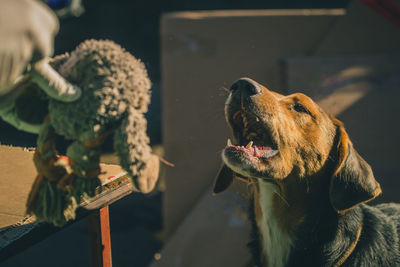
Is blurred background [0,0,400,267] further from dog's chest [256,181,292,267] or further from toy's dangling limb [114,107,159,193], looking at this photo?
toy's dangling limb [114,107,159,193]

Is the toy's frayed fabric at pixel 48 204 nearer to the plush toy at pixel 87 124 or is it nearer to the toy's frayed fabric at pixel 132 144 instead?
the plush toy at pixel 87 124

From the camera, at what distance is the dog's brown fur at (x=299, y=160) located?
1.93m

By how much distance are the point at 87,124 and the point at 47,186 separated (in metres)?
0.28

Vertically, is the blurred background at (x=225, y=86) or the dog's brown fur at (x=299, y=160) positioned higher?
the dog's brown fur at (x=299, y=160)

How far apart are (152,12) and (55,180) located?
280 inches

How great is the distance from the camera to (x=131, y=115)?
1.34 m

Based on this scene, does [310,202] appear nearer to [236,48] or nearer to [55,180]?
[55,180]

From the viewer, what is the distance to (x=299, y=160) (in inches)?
80.6

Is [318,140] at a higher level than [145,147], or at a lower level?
lower

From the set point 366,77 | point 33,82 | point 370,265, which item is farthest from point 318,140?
point 366,77

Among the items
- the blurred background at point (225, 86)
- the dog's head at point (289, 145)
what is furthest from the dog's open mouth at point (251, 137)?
the blurred background at point (225, 86)

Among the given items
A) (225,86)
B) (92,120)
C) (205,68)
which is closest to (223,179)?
(92,120)

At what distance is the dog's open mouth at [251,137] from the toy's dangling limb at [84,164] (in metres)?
0.69

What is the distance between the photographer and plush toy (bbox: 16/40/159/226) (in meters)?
1.30
